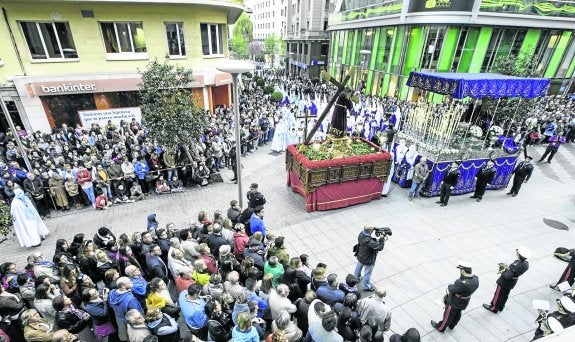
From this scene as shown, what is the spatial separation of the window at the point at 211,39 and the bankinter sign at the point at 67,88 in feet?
21.6

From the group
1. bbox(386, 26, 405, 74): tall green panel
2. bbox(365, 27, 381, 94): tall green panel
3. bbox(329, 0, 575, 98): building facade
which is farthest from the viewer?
bbox(365, 27, 381, 94): tall green panel

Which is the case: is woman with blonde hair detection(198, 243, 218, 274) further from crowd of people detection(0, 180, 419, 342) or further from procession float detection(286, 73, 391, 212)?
procession float detection(286, 73, 391, 212)

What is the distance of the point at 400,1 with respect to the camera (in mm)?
24078

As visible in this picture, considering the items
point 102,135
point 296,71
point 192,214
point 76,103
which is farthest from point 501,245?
point 296,71

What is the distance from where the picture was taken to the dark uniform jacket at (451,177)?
975 centimetres

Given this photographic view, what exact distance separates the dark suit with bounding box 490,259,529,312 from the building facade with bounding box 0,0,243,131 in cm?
1569

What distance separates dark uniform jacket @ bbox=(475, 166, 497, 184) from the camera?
405 inches

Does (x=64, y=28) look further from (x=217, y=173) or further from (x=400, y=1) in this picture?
(x=400, y=1)

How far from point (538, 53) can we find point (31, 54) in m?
36.1

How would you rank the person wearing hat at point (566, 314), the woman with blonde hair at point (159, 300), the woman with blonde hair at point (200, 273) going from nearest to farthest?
the person wearing hat at point (566, 314)
the woman with blonde hair at point (159, 300)
the woman with blonde hair at point (200, 273)

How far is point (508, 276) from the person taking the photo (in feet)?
18.6

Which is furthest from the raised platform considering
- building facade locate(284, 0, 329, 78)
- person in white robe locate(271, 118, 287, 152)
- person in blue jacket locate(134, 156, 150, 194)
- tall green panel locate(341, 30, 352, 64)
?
building facade locate(284, 0, 329, 78)

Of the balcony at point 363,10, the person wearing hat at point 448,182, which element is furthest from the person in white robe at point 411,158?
the balcony at point 363,10

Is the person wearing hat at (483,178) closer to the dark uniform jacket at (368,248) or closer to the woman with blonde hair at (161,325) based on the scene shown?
the dark uniform jacket at (368,248)
